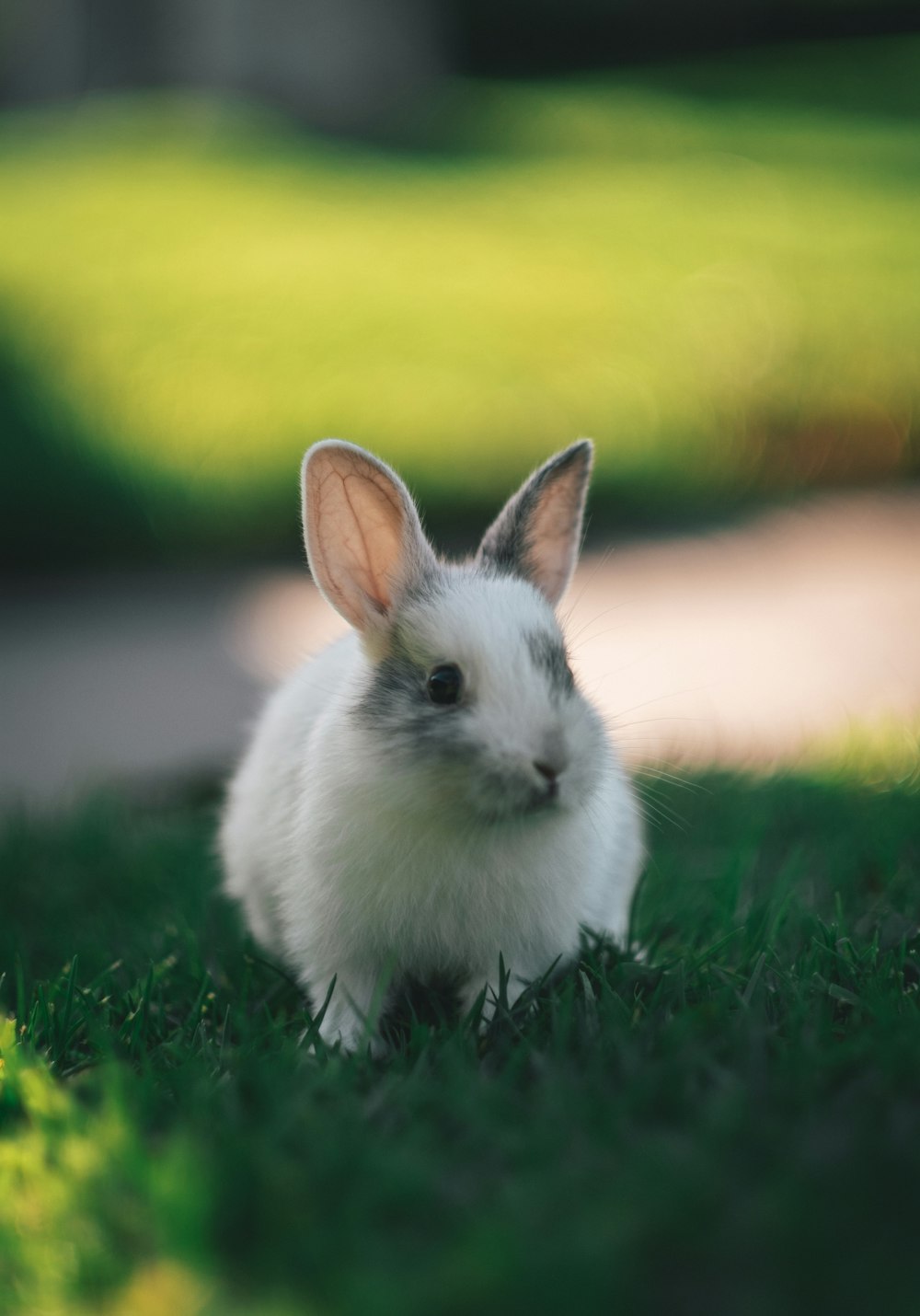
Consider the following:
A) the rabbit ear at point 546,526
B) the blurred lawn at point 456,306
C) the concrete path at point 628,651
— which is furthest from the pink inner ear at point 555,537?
the blurred lawn at point 456,306

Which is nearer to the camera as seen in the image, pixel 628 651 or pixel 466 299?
pixel 628 651

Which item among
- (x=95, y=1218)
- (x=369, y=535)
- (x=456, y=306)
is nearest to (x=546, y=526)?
(x=369, y=535)

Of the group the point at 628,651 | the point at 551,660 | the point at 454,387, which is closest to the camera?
the point at 551,660

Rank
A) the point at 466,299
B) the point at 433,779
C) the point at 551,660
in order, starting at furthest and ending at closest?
the point at 466,299 → the point at 551,660 → the point at 433,779

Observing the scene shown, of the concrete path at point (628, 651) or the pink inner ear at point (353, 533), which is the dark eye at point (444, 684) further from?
the concrete path at point (628, 651)

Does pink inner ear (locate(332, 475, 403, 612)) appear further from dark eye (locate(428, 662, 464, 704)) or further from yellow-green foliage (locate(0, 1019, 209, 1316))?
yellow-green foliage (locate(0, 1019, 209, 1316))

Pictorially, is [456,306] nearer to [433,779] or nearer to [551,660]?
[551,660]

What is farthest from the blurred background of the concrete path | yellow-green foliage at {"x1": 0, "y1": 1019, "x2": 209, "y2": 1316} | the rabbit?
yellow-green foliage at {"x1": 0, "y1": 1019, "x2": 209, "y2": 1316}

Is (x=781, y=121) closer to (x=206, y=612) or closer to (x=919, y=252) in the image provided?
(x=919, y=252)
